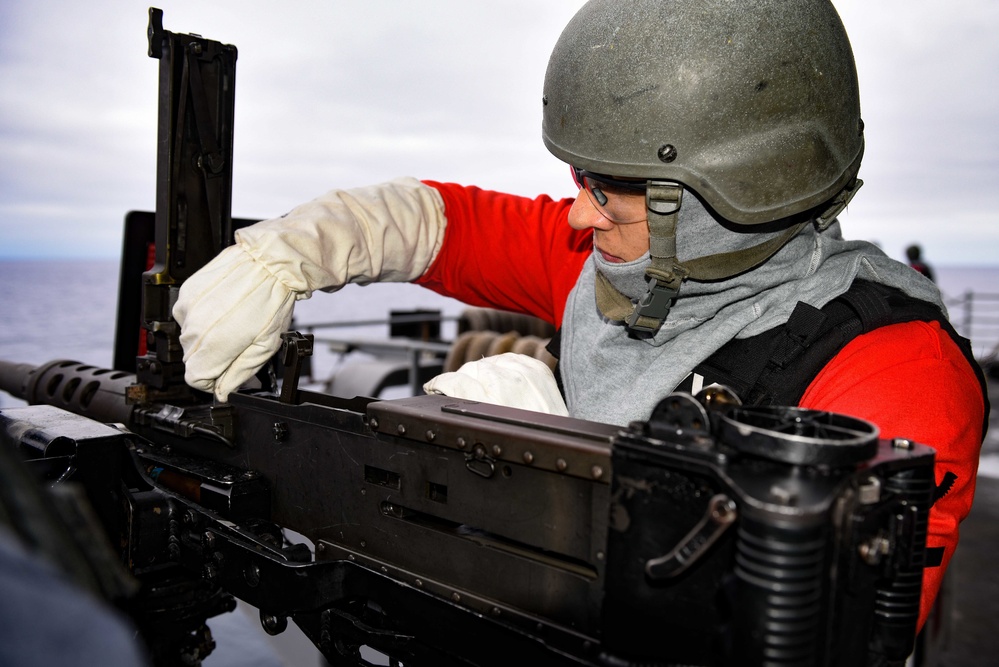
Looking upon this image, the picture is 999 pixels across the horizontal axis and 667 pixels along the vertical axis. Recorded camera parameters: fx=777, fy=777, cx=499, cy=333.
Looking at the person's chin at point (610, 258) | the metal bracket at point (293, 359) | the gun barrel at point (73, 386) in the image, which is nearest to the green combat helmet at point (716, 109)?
the person's chin at point (610, 258)

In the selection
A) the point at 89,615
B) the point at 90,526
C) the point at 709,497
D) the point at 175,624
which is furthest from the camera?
the point at 175,624

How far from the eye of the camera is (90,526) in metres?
0.60

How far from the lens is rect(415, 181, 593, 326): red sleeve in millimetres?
2436

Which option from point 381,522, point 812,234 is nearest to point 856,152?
point 812,234

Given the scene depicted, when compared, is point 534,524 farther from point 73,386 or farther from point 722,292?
point 73,386

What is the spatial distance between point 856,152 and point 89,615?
1696 millimetres

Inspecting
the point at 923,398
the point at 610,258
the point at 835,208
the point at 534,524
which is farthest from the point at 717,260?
the point at 534,524

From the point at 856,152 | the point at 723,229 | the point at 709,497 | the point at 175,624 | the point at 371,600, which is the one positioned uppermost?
the point at 856,152

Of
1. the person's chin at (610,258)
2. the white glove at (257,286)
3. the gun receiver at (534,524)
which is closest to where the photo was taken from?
the gun receiver at (534,524)

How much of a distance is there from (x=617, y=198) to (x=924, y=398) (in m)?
0.70

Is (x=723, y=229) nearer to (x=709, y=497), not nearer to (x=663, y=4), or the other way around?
(x=663, y=4)

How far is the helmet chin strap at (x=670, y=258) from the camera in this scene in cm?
156

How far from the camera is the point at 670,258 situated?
161 centimetres

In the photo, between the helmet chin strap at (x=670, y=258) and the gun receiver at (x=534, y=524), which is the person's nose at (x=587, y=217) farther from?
the gun receiver at (x=534, y=524)
